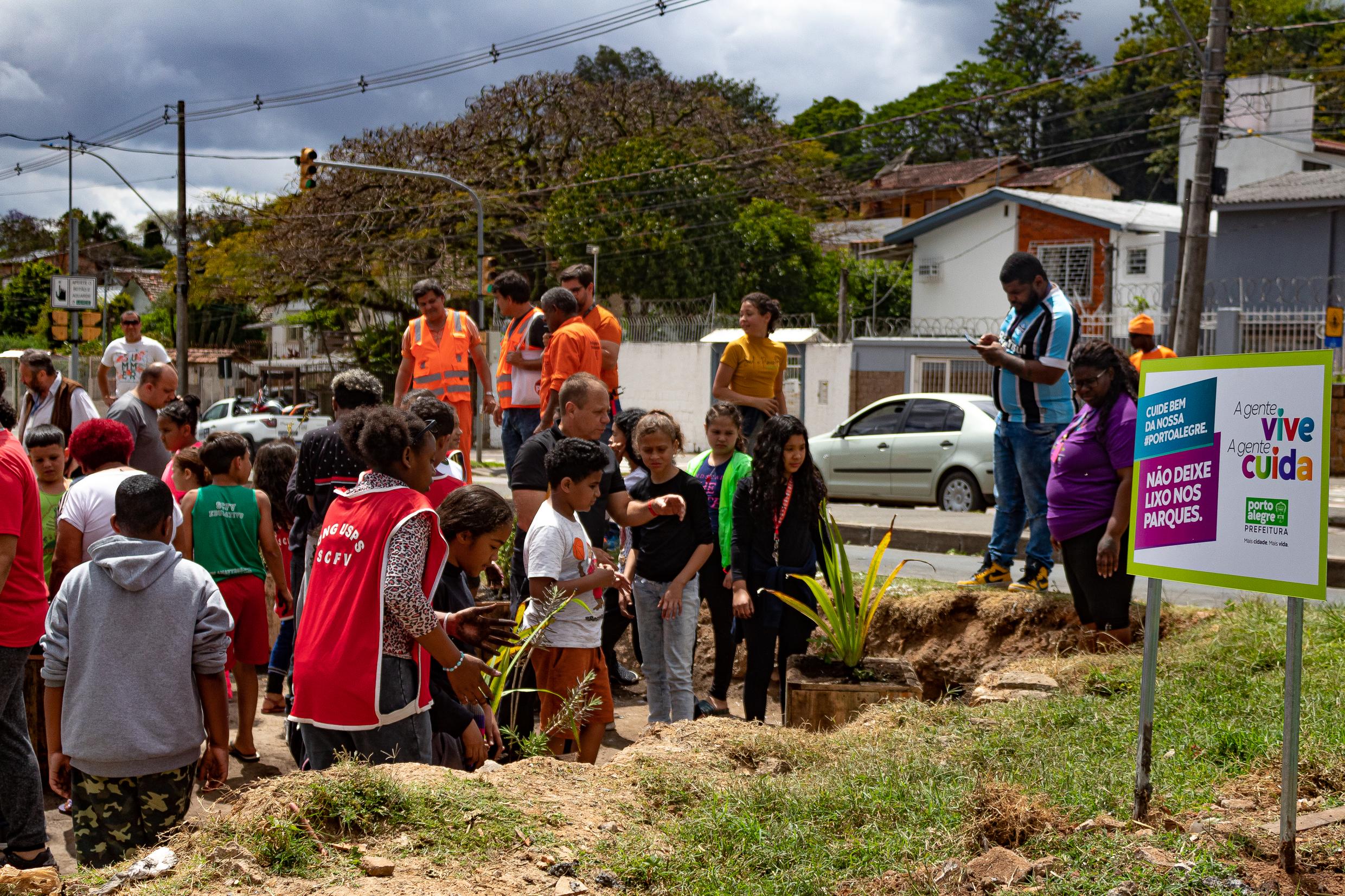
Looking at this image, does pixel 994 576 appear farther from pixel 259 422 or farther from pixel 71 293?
pixel 259 422

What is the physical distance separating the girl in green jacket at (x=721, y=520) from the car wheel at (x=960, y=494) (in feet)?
27.7

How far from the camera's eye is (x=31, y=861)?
437 cm

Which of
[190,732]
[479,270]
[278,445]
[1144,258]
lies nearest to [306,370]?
[479,270]

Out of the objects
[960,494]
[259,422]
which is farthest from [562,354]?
[259,422]

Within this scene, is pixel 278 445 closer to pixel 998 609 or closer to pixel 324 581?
pixel 324 581

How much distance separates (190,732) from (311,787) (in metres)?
0.86

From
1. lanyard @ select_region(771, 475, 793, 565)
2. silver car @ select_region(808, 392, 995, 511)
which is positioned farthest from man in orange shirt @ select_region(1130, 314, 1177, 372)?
lanyard @ select_region(771, 475, 793, 565)

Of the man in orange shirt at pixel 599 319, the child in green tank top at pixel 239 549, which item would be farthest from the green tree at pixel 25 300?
the child in green tank top at pixel 239 549

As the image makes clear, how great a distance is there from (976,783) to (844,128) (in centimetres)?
6287

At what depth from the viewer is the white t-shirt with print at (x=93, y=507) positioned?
5246 mm

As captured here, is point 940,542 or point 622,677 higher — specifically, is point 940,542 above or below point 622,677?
above

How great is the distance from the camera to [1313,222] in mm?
28312

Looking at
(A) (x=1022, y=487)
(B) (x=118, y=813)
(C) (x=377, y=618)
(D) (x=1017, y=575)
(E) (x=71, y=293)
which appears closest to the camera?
(C) (x=377, y=618)

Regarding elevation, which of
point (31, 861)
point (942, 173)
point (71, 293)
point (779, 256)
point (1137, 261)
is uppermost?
point (942, 173)
